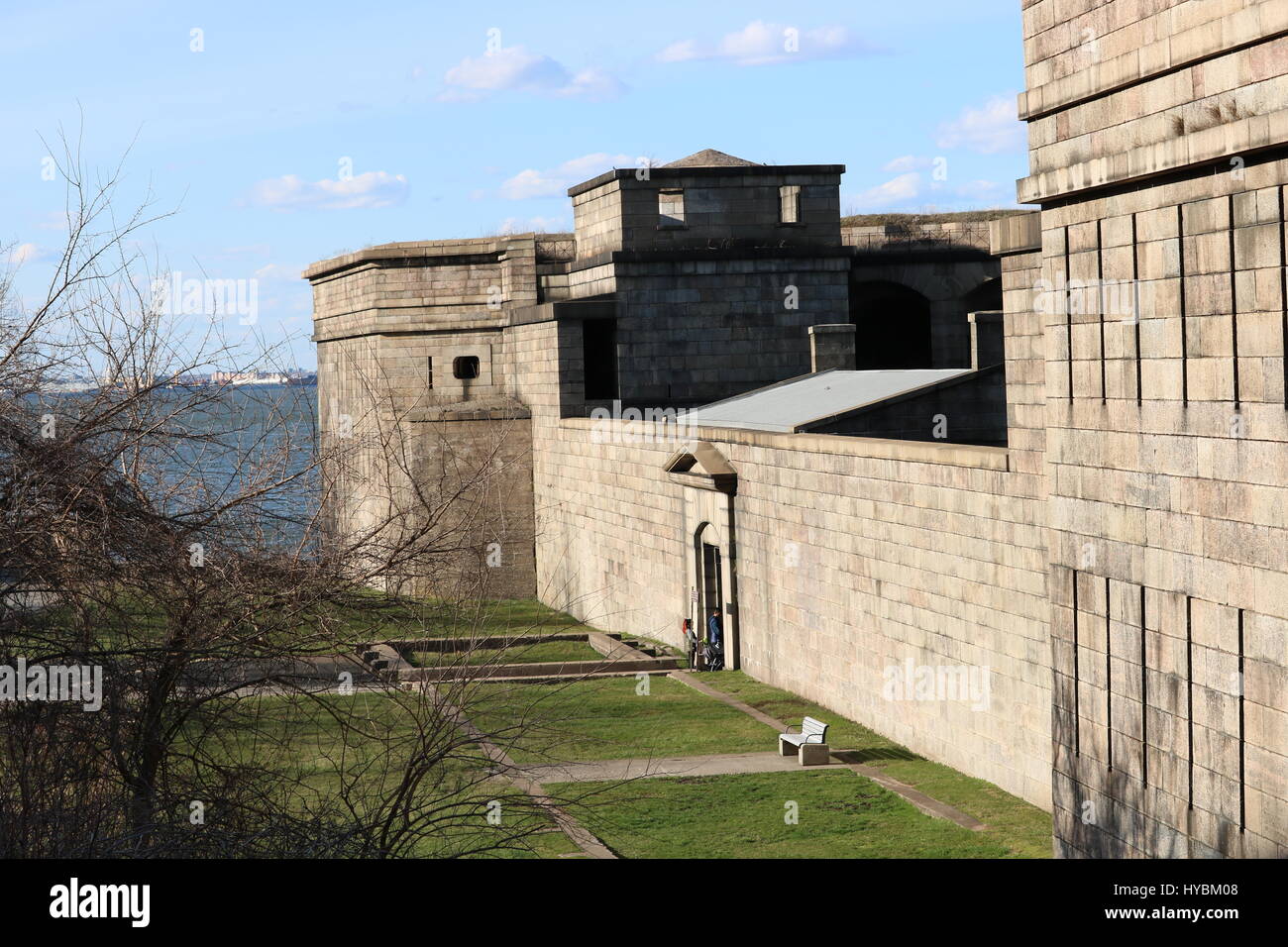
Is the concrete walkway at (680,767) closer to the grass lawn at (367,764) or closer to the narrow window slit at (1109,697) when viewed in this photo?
the grass lawn at (367,764)

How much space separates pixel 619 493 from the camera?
3048 cm

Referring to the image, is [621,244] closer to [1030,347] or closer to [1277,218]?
[1030,347]

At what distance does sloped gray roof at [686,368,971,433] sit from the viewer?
23.6 m

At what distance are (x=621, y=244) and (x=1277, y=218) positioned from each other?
24746 millimetres

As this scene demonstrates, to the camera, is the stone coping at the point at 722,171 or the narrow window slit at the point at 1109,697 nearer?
the narrow window slit at the point at 1109,697

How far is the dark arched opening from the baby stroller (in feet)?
50.3

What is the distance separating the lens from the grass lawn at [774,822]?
13797mm

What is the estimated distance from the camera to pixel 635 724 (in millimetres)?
20266

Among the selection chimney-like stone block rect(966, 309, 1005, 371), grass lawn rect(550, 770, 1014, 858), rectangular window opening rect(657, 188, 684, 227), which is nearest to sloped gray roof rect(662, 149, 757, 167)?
rectangular window opening rect(657, 188, 684, 227)

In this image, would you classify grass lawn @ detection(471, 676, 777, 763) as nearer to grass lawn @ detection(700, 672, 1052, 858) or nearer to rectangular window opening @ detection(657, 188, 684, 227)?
grass lawn @ detection(700, 672, 1052, 858)

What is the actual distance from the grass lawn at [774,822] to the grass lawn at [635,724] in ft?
3.58

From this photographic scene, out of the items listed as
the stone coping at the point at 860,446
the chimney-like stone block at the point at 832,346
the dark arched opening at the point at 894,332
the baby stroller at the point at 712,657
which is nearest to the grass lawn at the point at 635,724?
the baby stroller at the point at 712,657

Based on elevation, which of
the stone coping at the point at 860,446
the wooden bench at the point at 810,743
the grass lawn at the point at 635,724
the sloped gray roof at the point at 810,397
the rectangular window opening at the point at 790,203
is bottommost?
the grass lawn at the point at 635,724

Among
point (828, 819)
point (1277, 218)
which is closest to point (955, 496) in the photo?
point (828, 819)
